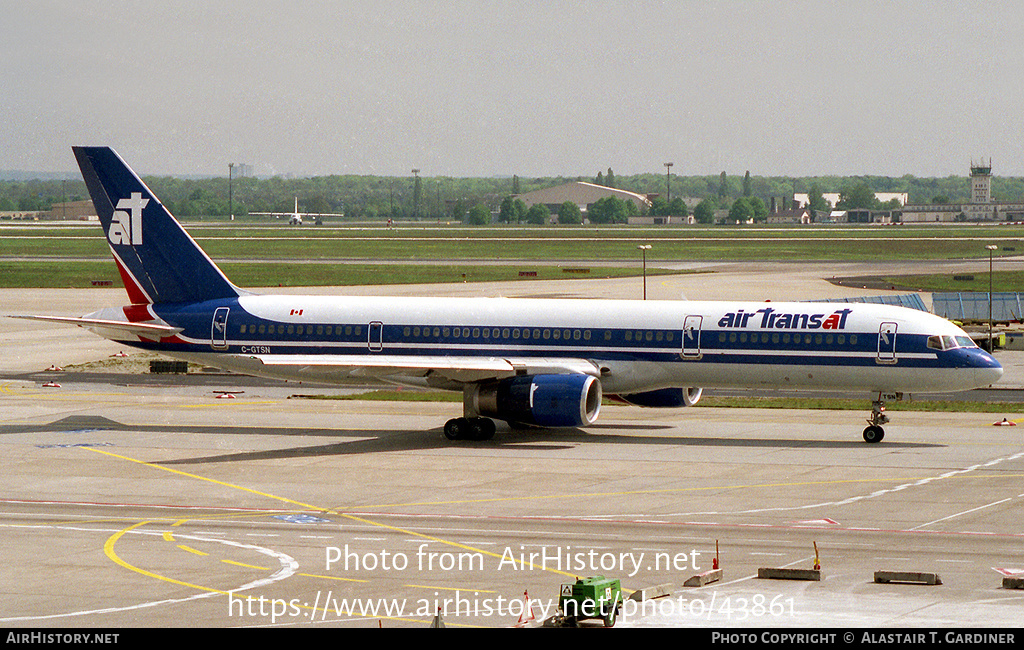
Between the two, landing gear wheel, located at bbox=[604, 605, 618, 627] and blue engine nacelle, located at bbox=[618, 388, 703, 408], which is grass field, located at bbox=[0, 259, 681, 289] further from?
landing gear wheel, located at bbox=[604, 605, 618, 627]

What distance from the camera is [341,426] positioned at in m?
50.0

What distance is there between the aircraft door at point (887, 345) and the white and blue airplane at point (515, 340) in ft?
0.11

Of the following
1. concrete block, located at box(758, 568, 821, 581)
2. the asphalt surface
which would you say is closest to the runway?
the asphalt surface

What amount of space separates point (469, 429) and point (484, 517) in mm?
13507

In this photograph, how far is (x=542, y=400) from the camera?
145ft

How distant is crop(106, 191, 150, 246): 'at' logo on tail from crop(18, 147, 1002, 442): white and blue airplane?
55 mm

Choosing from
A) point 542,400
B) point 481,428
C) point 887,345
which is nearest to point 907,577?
point 542,400

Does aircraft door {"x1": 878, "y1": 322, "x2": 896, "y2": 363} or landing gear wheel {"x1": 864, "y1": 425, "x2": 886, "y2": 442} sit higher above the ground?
aircraft door {"x1": 878, "y1": 322, "x2": 896, "y2": 363}

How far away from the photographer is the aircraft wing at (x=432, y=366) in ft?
149

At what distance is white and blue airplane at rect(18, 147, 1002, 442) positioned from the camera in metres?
44.8

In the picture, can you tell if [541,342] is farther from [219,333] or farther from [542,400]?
[219,333]

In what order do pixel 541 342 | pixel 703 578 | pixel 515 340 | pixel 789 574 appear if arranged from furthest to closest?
pixel 515 340, pixel 541 342, pixel 789 574, pixel 703 578
